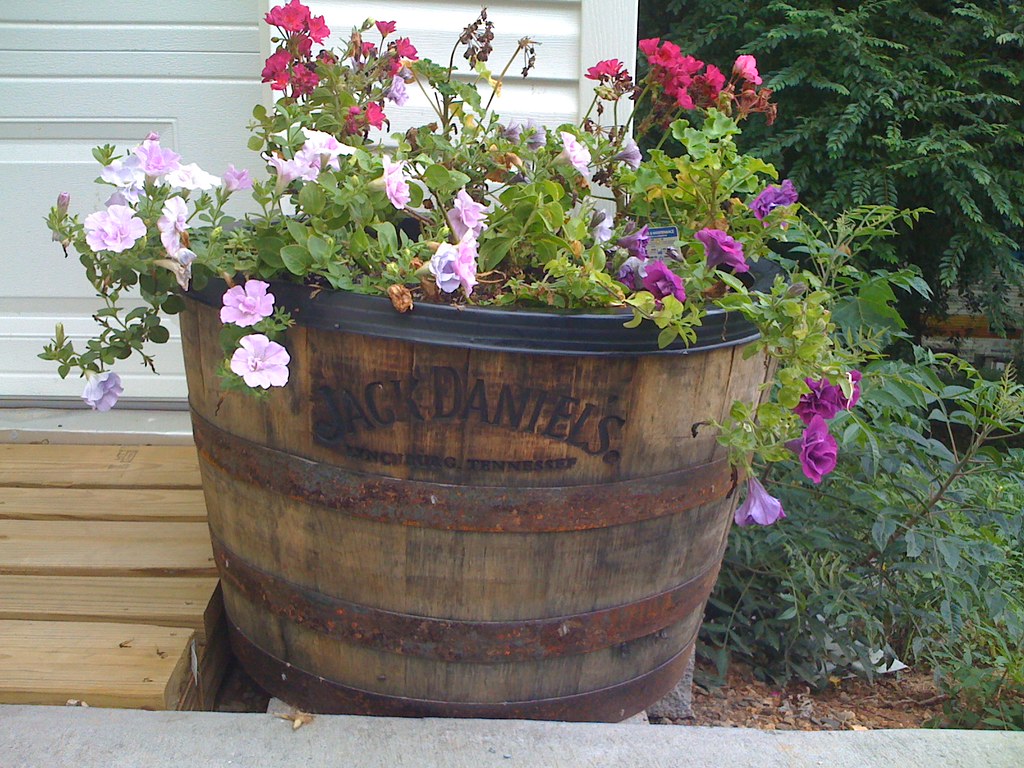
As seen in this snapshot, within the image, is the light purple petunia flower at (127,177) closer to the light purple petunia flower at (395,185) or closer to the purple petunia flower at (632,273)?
the light purple petunia flower at (395,185)

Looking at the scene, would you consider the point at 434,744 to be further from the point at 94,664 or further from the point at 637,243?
the point at 637,243

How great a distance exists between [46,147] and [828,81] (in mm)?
2677

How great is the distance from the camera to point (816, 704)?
2.02 metres

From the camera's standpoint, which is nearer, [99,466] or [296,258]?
[296,258]

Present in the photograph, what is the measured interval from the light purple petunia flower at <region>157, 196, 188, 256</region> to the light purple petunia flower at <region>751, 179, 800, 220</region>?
0.93 metres

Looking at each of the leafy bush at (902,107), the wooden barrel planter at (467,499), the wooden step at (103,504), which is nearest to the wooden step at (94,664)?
the wooden barrel planter at (467,499)

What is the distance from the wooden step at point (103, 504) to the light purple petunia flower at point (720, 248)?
1.39m

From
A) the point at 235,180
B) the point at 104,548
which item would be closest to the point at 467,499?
the point at 235,180

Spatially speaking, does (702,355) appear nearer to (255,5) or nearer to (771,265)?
(771,265)

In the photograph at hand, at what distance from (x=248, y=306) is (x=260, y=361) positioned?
0.27 feet

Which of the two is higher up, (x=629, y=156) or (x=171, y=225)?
(x=629, y=156)

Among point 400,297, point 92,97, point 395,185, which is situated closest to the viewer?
point 400,297

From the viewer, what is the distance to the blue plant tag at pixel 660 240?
1482mm

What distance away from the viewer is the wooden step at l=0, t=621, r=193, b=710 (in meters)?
1.51
